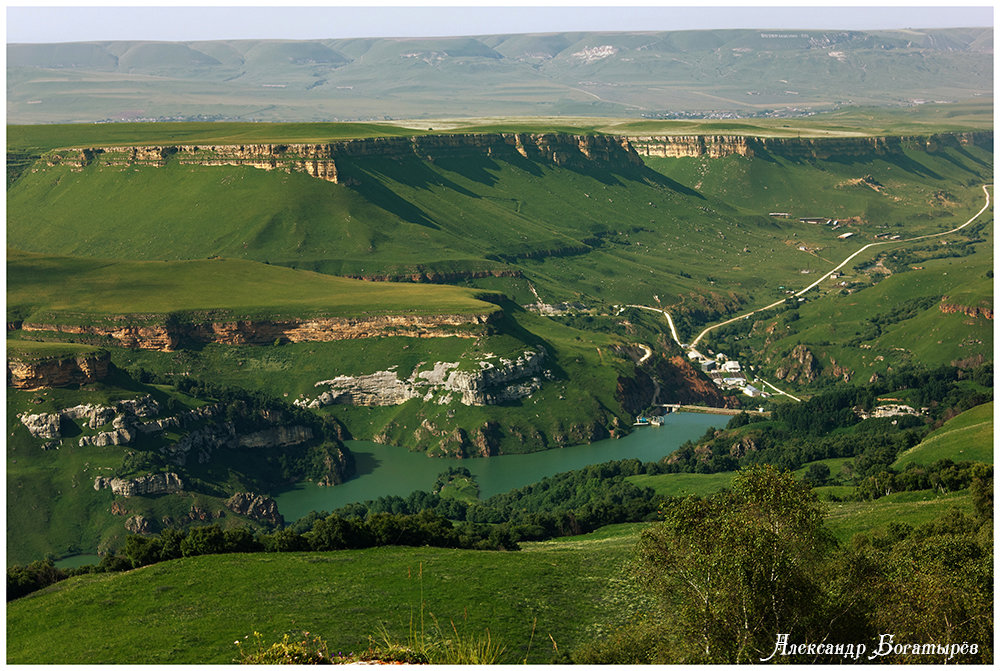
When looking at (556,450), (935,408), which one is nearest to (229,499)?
(556,450)

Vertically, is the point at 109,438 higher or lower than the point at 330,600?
lower

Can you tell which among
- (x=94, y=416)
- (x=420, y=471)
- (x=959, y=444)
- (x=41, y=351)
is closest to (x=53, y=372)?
(x=41, y=351)

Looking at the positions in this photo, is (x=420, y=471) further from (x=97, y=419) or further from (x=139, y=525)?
(x=97, y=419)

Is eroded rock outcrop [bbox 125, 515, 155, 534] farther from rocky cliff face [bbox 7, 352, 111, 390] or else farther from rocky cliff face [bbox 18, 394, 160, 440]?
rocky cliff face [bbox 7, 352, 111, 390]

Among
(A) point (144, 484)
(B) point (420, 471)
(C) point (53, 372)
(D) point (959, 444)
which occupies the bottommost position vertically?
(B) point (420, 471)

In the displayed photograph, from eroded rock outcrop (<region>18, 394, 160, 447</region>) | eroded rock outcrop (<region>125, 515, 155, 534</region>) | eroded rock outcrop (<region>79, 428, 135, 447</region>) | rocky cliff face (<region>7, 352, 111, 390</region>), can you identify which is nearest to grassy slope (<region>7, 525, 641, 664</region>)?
eroded rock outcrop (<region>125, 515, 155, 534</region>)

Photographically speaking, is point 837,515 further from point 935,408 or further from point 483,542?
point 935,408

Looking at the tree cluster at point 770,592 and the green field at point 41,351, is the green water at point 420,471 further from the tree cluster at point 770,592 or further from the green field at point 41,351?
the tree cluster at point 770,592
